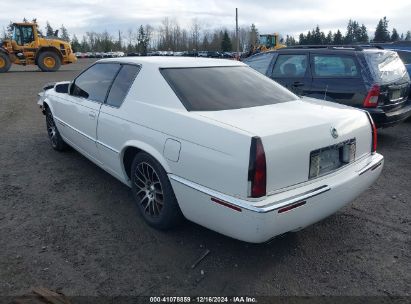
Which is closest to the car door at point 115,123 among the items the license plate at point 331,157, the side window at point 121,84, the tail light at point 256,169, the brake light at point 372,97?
the side window at point 121,84

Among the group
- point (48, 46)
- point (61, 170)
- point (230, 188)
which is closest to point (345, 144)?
point (230, 188)

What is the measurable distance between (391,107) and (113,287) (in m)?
5.03

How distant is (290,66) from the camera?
249 inches

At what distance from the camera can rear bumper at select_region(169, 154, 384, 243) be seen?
7.70ft

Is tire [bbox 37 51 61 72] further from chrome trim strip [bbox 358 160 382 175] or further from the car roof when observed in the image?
chrome trim strip [bbox 358 160 382 175]

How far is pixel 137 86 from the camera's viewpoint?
134 inches

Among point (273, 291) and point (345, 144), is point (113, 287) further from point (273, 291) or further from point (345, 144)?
point (345, 144)

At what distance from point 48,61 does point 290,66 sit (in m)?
21.7

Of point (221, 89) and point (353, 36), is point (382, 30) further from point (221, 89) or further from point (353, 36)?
point (221, 89)

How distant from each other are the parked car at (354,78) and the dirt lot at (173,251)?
1.58m

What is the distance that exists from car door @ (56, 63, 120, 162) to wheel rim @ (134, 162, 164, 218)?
903mm

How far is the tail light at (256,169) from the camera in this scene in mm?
2324

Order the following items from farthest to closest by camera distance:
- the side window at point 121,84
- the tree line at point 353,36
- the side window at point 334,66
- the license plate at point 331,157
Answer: the tree line at point 353,36 → the side window at point 334,66 → the side window at point 121,84 → the license plate at point 331,157

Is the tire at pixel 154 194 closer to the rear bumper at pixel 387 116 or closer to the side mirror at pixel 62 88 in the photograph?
the side mirror at pixel 62 88
